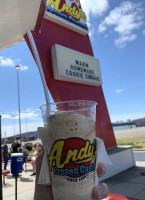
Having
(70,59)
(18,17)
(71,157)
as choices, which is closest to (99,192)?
(71,157)

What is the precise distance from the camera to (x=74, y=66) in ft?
19.6

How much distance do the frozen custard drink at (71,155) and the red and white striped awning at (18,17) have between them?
196 centimetres

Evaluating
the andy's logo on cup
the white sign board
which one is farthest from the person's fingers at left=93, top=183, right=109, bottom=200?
the white sign board

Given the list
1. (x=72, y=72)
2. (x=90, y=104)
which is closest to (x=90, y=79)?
(x=72, y=72)

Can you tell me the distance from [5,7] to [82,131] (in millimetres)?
2130

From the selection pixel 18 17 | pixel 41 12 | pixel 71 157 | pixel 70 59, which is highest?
pixel 70 59

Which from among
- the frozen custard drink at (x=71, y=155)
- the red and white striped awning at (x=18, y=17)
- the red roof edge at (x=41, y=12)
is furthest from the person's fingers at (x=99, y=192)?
the red roof edge at (x=41, y=12)

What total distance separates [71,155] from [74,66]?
514 centimetres

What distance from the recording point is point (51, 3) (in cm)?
586

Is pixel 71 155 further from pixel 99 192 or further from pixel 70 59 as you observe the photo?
pixel 70 59

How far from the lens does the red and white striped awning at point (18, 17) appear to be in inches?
94.9

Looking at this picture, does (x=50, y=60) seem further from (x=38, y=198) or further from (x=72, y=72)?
(x=38, y=198)

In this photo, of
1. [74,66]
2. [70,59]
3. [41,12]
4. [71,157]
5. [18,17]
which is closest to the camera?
[71,157]

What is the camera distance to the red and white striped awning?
2411 millimetres
